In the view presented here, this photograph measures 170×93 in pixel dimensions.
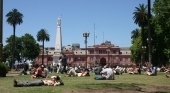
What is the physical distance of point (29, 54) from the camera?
4616 inches

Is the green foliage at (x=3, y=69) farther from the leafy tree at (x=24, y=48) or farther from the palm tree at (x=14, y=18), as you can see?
the leafy tree at (x=24, y=48)

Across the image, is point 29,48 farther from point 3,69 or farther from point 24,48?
Answer: point 3,69

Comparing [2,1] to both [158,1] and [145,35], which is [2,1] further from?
[145,35]

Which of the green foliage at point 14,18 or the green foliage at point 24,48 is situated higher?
the green foliage at point 14,18

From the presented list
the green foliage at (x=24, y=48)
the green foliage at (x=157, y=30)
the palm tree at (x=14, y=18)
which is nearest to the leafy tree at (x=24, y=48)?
the green foliage at (x=24, y=48)

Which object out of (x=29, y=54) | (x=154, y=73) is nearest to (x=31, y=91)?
(x=154, y=73)

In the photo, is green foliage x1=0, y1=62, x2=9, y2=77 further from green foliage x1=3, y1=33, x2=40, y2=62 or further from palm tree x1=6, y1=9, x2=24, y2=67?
green foliage x1=3, y1=33, x2=40, y2=62

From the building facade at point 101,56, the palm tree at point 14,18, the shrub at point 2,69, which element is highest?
the palm tree at point 14,18

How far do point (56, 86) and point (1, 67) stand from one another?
9855mm

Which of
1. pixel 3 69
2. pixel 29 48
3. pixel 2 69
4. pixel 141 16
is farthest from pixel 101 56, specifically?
pixel 2 69

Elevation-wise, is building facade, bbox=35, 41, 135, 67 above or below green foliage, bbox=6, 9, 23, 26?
below

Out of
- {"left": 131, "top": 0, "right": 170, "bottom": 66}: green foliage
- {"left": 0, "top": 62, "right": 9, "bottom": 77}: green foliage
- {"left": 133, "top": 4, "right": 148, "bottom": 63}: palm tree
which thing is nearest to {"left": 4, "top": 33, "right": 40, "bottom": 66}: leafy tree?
{"left": 131, "top": 0, "right": 170, "bottom": 66}: green foliage

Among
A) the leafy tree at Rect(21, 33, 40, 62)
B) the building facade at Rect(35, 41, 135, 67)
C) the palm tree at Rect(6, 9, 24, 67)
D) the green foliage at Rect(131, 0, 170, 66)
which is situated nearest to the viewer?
the green foliage at Rect(131, 0, 170, 66)

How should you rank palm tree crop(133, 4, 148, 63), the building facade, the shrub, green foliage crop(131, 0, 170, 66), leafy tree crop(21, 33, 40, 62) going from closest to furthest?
the shrub, green foliage crop(131, 0, 170, 66), palm tree crop(133, 4, 148, 63), leafy tree crop(21, 33, 40, 62), the building facade
